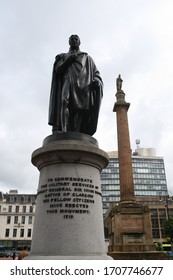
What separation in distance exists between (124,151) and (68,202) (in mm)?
22502

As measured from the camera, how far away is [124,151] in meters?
27.5

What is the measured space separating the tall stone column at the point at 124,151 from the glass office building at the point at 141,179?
7532cm

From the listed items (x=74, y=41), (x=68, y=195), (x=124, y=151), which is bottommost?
(x=68, y=195)

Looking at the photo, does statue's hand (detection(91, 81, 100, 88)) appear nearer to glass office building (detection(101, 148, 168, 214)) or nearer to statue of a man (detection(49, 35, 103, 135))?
statue of a man (detection(49, 35, 103, 135))

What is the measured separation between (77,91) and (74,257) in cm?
393

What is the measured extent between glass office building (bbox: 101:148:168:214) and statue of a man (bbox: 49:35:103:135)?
96537 millimetres

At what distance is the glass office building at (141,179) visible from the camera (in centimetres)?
10350

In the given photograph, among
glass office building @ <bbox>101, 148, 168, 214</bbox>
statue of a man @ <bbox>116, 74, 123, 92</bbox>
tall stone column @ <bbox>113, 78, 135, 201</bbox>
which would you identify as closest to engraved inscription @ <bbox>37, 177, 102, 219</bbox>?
tall stone column @ <bbox>113, 78, 135, 201</bbox>

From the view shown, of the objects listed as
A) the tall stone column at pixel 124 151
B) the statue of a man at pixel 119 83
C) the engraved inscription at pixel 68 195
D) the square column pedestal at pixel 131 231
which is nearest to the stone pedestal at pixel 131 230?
the square column pedestal at pixel 131 231

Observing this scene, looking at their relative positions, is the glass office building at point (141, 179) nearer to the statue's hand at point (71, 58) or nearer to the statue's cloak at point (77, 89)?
the statue's cloak at point (77, 89)

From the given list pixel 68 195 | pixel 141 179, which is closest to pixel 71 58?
pixel 68 195

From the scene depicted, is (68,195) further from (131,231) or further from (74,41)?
(131,231)

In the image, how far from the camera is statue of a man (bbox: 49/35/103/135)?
684 centimetres

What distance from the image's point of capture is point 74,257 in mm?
4793
